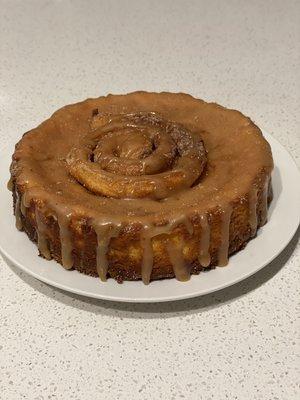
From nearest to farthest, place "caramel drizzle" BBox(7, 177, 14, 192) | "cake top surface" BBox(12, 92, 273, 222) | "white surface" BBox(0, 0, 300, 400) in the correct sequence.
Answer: "white surface" BBox(0, 0, 300, 400) → "cake top surface" BBox(12, 92, 273, 222) → "caramel drizzle" BBox(7, 177, 14, 192)

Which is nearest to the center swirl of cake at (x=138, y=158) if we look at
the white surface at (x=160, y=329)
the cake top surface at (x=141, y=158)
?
the cake top surface at (x=141, y=158)

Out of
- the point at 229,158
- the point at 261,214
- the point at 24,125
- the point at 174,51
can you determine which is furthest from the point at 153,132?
the point at 174,51

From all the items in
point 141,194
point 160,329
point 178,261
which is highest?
point 141,194

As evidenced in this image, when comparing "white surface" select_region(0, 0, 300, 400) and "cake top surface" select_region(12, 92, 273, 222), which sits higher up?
"cake top surface" select_region(12, 92, 273, 222)

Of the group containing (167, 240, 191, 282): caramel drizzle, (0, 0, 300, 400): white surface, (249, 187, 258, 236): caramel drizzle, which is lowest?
(0, 0, 300, 400): white surface

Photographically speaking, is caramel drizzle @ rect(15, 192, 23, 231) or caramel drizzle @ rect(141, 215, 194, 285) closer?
caramel drizzle @ rect(141, 215, 194, 285)

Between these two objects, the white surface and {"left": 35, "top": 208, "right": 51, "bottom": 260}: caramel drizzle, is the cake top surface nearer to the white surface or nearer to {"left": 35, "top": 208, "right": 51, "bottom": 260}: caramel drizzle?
{"left": 35, "top": 208, "right": 51, "bottom": 260}: caramel drizzle

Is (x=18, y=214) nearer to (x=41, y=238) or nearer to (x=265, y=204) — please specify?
(x=41, y=238)

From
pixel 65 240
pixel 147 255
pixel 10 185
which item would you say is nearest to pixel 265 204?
pixel 147 255

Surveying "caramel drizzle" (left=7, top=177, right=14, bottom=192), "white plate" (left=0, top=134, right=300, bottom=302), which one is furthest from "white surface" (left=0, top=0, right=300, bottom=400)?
"caramel drizzle" (left=7, top=177, right=14, bottom=192)
